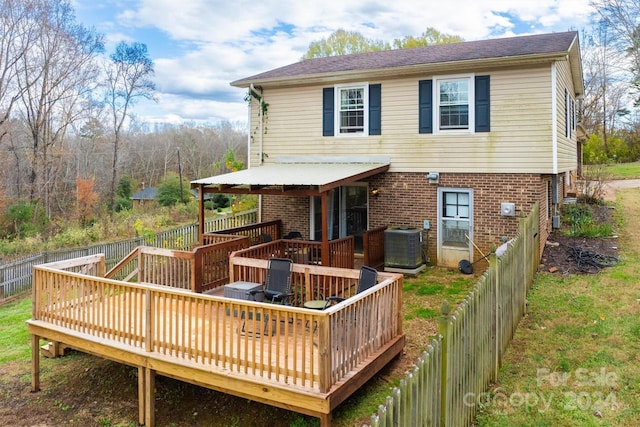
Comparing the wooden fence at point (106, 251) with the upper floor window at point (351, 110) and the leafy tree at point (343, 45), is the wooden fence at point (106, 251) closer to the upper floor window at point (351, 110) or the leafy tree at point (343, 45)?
the upper floor window at point (351, 110)

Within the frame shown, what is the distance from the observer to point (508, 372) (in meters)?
5.89

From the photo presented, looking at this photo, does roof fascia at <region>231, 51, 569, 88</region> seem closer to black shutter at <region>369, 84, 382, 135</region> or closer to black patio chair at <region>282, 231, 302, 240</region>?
black shutter at <region>369, 84, 382, 135</region>

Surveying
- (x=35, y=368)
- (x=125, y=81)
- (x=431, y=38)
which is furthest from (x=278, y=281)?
(x=431, y=38)

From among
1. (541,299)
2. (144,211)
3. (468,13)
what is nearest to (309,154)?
(541,299)

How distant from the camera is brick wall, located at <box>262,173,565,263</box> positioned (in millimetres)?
11055

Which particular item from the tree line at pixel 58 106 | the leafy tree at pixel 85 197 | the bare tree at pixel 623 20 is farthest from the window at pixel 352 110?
the leafy tree at pixel 85 197

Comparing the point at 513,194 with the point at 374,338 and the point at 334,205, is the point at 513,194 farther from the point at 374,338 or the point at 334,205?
the point at 374,338

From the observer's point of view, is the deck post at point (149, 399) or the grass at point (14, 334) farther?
→ the grass at point (14, 334)

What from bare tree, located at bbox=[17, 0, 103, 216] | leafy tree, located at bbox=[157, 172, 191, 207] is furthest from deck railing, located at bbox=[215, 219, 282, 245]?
leafy tree, located at bbox=[157, 172, 191, 207]

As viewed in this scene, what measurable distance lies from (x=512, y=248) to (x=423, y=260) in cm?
565

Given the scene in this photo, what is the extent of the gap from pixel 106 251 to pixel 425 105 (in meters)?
12.5

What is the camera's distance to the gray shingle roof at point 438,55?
429 inches

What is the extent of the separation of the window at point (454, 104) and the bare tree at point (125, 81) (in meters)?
29.1

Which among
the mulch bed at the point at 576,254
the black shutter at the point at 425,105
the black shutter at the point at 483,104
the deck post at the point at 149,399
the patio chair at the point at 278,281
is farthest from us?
the black shutter at the point at 425,105
